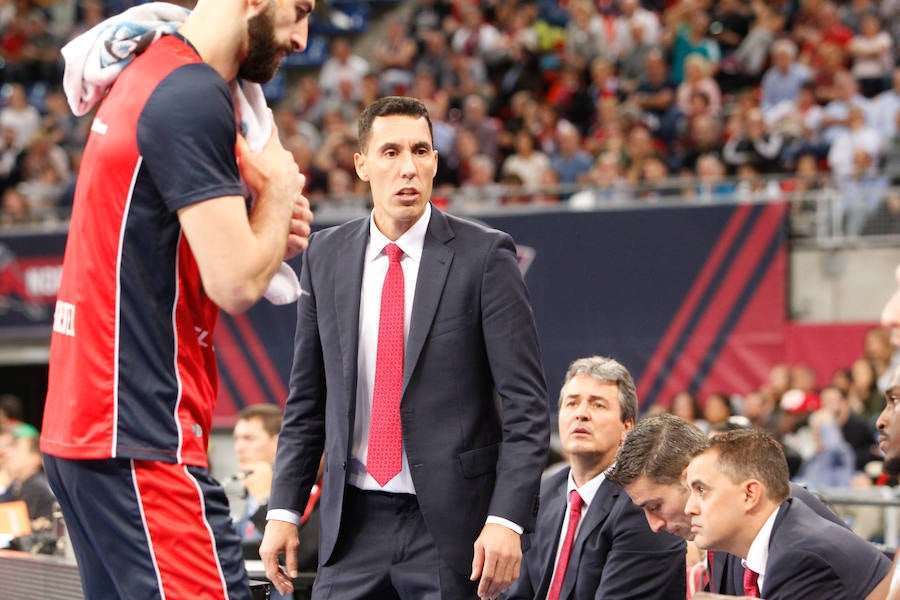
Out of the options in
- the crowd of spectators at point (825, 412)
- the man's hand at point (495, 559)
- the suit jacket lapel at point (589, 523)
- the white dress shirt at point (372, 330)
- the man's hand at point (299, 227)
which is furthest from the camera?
the crowd of spectators at point (825, 412)

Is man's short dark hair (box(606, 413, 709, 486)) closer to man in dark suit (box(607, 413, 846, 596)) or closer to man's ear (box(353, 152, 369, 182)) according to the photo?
man in dark suit (box(607, 413, 846, 596))

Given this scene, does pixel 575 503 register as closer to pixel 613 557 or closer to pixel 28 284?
pixel 613 557

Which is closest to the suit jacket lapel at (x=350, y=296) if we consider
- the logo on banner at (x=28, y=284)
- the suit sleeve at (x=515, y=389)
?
the suit sleeve at (x=515, y=389)

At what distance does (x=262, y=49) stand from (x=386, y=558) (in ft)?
4.82

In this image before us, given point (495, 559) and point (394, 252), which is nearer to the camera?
point (495, 559)

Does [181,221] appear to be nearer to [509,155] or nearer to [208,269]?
→ [208,269]

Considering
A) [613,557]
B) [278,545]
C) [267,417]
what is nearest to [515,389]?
[278,545]

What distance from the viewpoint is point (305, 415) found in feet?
12.7

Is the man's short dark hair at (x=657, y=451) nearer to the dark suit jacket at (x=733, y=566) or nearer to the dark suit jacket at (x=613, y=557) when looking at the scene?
the dark suit jacket at (x=613, y=557)

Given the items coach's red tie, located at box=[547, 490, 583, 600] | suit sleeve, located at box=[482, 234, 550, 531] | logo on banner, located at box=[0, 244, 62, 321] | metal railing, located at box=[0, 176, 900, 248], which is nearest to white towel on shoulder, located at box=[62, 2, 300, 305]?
suit sleeve, located at box=[482, 234, 550, 531]

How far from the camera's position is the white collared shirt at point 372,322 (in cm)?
364

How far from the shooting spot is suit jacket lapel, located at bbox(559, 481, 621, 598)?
15.4 ft

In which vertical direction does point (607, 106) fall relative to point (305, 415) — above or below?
above

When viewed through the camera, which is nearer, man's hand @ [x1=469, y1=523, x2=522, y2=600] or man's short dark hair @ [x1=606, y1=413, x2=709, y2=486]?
man's hand @ [x1=469, y1=523, x2=522, y2=600]
